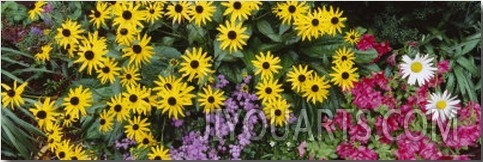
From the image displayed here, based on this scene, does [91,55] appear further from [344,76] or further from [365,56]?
[365,56]

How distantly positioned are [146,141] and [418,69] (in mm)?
1231

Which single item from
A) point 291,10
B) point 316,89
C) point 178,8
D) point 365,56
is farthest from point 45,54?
point 365,56

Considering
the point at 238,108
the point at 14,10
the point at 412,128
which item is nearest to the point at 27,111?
the point at 14,10

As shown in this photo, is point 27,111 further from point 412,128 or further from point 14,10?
point 412,128

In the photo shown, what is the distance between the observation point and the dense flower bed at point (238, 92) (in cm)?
289

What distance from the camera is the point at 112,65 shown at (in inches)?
115

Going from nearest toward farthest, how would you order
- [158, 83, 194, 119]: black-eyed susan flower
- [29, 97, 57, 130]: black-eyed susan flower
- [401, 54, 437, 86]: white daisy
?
[158, 83, 194, 119]: black-eyed susan flower
[29, 97, 57, 130]: black-eyed susan flower
[401, 54, 437, 86]: white daisy

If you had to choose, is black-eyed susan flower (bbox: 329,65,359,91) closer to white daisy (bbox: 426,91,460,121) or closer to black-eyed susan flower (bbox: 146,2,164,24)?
white daisy (bbox: 426,91,460,121)

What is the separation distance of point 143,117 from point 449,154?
1.34 metres

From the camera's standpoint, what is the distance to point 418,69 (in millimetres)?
3049

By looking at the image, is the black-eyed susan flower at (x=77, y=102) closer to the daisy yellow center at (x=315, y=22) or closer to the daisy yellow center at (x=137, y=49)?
the daisy yellow center at (x=137, y=49)

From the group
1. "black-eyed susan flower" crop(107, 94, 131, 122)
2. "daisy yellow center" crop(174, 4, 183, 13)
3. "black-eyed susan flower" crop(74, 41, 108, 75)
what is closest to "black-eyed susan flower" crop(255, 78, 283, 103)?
"daisy yellow center" crop(174, 4, 183, 13)

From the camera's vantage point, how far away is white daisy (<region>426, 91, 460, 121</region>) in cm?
298

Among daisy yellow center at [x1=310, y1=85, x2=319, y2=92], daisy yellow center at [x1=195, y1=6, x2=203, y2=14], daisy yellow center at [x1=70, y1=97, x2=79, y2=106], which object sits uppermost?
daisy yellow center at [x1=195, y1=6, x2=203, y2=14]
